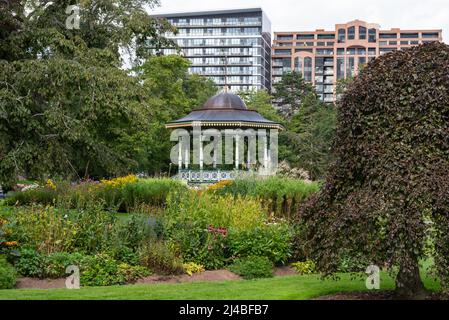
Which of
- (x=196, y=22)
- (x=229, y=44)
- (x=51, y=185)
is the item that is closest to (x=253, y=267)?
(x=51, y=185)

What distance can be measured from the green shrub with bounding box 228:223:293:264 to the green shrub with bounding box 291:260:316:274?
248 millimetres

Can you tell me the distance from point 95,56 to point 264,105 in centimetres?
3215

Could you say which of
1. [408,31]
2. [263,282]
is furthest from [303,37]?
[263,282]

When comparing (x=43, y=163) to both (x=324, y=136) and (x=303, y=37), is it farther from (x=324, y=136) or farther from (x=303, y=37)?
(x=303, y=37)

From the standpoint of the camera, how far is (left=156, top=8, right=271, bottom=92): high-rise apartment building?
118 meters

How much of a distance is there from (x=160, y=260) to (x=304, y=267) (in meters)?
2.26

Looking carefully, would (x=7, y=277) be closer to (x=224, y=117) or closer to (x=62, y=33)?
(x=62, y=33)

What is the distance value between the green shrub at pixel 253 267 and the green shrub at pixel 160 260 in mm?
875

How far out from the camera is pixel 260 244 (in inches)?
403

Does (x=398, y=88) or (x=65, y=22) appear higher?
(x=65, y=22)

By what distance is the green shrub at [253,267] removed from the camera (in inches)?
374

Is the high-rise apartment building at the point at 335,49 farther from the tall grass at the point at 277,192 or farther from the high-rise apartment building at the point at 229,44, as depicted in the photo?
the tall grass at the point at 277,192
